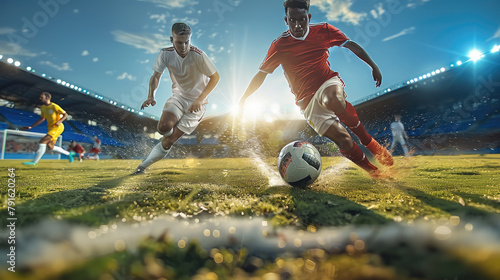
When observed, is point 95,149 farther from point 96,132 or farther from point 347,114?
point 347,114

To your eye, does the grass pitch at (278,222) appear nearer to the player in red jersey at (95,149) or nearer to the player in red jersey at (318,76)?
the player in red jersey at (318,76)

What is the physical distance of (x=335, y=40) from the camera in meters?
3.79

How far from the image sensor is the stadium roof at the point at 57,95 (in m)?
16.8

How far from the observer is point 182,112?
462 centimetres

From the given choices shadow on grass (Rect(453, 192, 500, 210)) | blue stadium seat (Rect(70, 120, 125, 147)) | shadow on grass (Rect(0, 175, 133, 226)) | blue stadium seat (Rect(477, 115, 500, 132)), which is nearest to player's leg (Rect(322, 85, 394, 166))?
shadow on grass (Rect(453, 192, 500, 210))

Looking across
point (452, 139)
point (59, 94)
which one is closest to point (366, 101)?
point (452, 139)

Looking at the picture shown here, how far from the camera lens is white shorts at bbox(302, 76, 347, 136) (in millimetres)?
3586

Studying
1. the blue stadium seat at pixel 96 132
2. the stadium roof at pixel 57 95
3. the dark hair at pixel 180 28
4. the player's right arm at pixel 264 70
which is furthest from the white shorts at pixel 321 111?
the blue stadium seat at pixel 96 132

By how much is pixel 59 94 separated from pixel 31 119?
12.9 ft

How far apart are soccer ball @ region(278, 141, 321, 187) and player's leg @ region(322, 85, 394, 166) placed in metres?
0.66

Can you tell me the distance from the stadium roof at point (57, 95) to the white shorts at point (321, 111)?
19.5 metres

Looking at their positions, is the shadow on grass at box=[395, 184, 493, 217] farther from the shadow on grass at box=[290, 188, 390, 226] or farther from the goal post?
the goal post

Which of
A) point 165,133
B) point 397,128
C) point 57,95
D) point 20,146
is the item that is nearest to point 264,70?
point 165,133

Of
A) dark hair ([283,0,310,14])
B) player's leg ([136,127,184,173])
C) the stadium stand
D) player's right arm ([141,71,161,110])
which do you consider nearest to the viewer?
dark hair ([283,0,310,14])
